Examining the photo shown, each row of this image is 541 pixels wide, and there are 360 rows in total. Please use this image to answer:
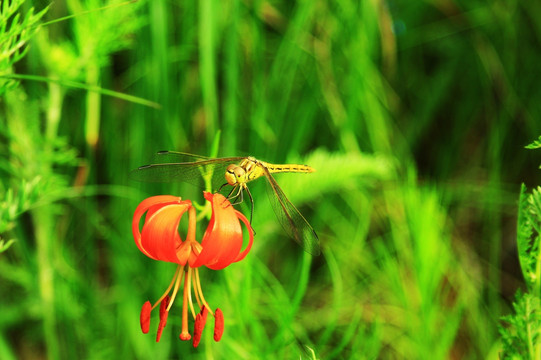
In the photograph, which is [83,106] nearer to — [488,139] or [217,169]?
[217,169]

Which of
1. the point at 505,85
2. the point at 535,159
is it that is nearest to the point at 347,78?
the point at 505,85

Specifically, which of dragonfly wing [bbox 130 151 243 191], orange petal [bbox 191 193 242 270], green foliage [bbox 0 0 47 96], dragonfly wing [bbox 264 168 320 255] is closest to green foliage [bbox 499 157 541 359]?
dragonfly wing [bbox 264 168 320 255]

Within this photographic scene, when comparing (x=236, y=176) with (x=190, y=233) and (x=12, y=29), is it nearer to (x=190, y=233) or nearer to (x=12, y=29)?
(x=190, y=233)

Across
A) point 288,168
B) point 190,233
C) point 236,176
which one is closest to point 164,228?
point 190,233

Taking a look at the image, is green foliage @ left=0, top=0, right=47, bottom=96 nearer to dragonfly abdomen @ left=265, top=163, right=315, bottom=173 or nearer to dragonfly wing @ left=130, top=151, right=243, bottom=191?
dragonfly wing @ left=130, top=151, right=243, bottom=191

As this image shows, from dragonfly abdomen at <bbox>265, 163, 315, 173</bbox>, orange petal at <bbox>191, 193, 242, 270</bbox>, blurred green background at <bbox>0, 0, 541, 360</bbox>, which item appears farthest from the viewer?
blurred green background at <bbox>0, 0, 541, 360</bbox>

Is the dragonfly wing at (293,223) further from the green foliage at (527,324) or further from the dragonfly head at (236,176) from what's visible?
the green foliage at (527,324)

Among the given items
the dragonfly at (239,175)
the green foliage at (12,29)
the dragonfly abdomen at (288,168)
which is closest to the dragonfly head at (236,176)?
the dragonfly at (239,175)
